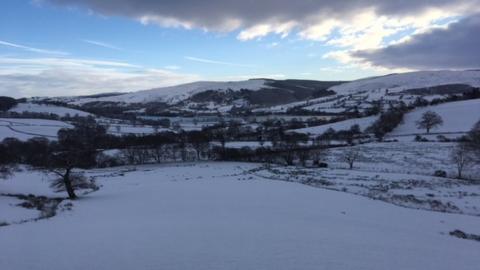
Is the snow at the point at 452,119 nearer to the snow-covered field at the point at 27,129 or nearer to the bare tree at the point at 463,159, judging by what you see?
the bare tree at the point at 463,159

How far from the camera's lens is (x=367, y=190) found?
40.8m

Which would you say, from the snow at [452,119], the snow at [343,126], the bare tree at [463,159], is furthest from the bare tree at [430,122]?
the bare tree at [463,159]

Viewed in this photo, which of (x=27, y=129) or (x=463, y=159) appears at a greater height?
(x=463, y=159)

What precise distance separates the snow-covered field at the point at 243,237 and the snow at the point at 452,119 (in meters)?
101

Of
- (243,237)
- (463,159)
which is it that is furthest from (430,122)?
(243,237)

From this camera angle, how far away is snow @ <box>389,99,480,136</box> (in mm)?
121312

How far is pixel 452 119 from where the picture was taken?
438ft

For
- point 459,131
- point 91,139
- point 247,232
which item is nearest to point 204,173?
point 247,232

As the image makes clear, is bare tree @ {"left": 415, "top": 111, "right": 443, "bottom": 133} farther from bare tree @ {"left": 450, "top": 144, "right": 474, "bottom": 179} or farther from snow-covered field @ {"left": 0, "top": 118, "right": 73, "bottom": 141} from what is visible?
snow-covered field @ {"left": 0, "top": 118, "right": 73, "bottom": 141}

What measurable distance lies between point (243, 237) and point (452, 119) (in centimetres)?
13520

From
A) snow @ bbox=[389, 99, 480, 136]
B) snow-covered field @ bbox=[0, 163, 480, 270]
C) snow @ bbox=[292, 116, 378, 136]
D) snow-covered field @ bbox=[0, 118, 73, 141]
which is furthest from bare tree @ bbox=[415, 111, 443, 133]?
snow-covered field @ bbox=[0, 118, 73, 141]

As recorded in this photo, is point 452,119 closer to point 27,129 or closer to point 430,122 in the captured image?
point 430,122

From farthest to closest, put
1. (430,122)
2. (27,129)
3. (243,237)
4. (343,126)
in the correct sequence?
1. (27,129)
2. (343,126)
3. (430,122)
4. (243,237)

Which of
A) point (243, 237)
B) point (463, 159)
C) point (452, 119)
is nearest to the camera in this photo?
Answer: point (243, 237)
